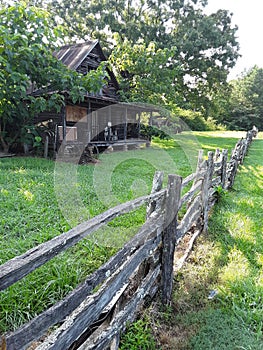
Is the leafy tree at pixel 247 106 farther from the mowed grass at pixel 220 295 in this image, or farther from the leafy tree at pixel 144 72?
the mowed grass at pixel 220 295

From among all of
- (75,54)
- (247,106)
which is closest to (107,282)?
(75,54)

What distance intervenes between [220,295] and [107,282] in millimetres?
1494

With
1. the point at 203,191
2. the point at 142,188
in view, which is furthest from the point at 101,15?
the point at 203,191

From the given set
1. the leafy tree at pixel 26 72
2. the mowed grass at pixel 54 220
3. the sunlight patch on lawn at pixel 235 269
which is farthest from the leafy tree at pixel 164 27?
the sunlight patch on lawn at pixel 235 269

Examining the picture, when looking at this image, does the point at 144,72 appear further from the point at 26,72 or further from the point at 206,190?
the point at 206,190

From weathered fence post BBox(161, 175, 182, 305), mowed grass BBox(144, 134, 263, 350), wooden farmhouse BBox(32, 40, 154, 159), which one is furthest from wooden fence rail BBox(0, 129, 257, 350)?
wooden farmhouse BBox(32, 40, 154, 159)

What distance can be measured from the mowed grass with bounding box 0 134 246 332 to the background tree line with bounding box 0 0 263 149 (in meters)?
2.95

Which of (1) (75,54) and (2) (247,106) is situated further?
(2) (247,106)

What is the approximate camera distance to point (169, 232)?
266cm

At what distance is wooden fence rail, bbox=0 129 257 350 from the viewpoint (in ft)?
3.87

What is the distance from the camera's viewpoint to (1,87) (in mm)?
7422

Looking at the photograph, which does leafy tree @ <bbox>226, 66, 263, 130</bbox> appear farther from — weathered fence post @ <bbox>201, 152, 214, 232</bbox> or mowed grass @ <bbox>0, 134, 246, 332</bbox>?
weathered fence post @ <bbox>201, 152, 214, 232</bbox>

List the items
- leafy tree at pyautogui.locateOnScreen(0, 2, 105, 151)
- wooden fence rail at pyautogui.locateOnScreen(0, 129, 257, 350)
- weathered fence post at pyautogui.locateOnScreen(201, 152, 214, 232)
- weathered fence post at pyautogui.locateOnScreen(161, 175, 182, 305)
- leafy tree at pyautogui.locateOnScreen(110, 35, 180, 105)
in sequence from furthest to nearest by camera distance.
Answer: leafy tree at pyautogui.locateOnScreen(110, 35, 180, 105) < leafy tree at pyautogui.locateOnScreen(0, 2, 105, 151) < weathered fence post at pyautogui.locateOnScreen(201, 152, 214, 232) < weathered fence post at pyautogui.locateOnScreen(161, 175, 182, 305) < wooden fence rail at pyautogui.locateOnScreen(0, 129, 257, 350)

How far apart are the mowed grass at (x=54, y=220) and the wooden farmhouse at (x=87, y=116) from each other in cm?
302
